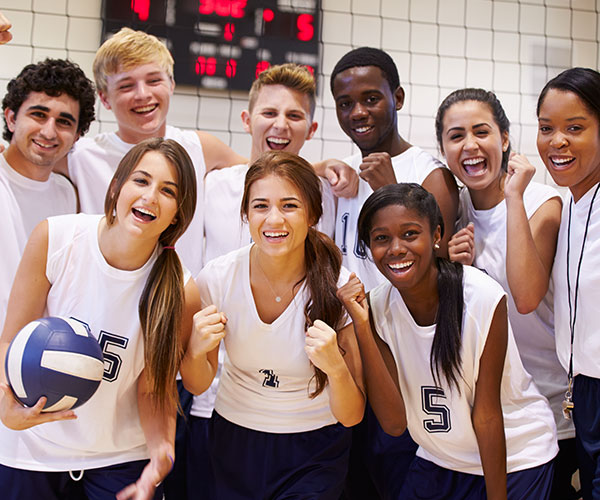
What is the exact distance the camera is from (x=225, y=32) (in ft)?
11.6

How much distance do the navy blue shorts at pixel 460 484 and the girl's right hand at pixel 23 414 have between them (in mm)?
904

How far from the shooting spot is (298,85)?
207cm

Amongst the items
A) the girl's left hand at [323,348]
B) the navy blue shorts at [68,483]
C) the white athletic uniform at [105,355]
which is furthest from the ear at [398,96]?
the navy blue shorts at [68,483]

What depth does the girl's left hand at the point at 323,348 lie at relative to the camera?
1437 mm

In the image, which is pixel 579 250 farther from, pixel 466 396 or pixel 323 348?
pixel 323 348

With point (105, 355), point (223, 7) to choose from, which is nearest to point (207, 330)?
point (105, 355)

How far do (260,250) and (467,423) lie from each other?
2.27 ft

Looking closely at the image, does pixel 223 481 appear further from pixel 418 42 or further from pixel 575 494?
pixel 418 42

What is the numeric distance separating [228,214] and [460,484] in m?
1.08

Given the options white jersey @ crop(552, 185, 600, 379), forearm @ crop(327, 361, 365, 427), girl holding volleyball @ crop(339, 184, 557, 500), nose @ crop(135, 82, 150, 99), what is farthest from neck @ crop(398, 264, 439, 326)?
nose @ crop(135, 82, 150, 99)

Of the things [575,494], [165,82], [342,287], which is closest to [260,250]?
[342,287]

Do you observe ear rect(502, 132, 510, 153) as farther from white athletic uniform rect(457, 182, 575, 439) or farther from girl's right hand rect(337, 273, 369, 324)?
girl's right hand rect(337, 273, 369, 324)

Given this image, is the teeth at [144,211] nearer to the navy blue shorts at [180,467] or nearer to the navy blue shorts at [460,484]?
the navy blue shorts at [180,467]

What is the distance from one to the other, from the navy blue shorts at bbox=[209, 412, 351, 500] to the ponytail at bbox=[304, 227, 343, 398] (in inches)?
5.7
